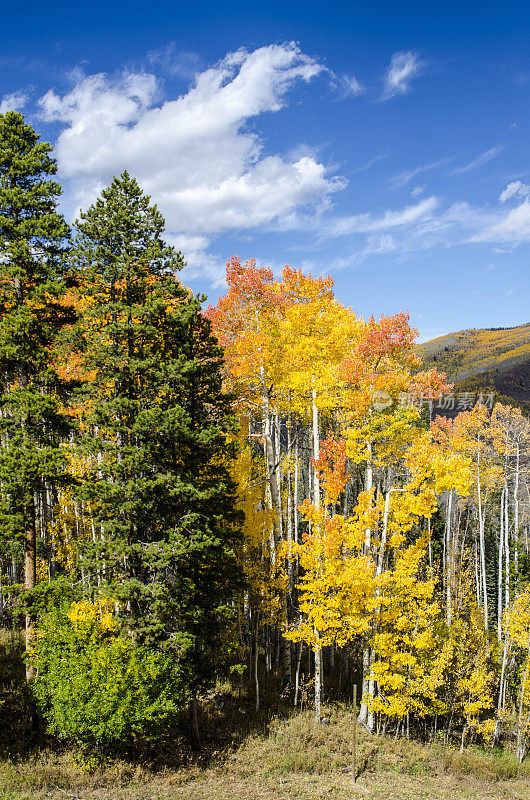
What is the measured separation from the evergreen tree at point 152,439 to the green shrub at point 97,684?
67cm

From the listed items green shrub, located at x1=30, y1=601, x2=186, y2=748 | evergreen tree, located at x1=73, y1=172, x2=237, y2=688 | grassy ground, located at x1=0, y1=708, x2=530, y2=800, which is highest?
evergreen tree, located at x1=73, y1=172, x2=237, y2=688

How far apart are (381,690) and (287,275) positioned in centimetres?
1419

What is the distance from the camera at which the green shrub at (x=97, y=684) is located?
33.2 ft

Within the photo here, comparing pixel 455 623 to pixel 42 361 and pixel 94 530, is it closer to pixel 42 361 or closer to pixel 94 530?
pixel 94 530

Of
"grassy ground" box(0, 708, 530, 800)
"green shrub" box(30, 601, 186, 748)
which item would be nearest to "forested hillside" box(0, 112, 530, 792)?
"green shrub" box(30, 601, 186, 748)

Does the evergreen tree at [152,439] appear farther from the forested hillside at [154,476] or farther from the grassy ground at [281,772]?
the grassy ground at [281,772]

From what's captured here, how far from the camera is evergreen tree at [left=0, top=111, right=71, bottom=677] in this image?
35.7 ft

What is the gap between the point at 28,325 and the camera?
11.3 metres

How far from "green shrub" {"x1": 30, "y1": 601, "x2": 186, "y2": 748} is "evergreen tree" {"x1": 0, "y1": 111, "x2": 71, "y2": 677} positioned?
93 centimetres

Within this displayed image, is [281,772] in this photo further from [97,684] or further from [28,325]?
[28,325]

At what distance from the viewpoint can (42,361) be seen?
38.0 feet

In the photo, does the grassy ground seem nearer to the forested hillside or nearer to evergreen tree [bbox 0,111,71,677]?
the forested hillside

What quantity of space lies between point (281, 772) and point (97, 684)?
5832 mm

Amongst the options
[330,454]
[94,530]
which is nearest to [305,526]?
[94,530]
